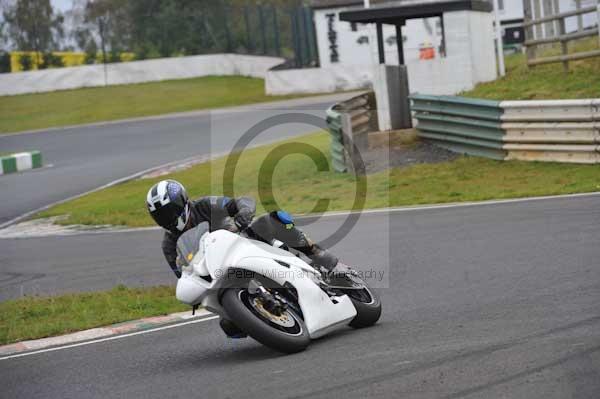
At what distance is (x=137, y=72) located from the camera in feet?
157

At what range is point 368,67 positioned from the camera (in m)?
40.1

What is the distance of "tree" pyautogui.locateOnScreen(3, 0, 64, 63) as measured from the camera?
59750mm

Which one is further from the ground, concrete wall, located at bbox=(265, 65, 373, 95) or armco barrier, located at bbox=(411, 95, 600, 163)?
concrete wall, located at bbox=(265, 65, 373, 95)

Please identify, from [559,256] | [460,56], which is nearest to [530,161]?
[460,56]

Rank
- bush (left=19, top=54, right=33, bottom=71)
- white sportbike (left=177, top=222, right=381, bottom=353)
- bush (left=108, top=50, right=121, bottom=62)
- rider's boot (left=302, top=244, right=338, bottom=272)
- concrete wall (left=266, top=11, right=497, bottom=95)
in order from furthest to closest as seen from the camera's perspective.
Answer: bush (left=108, top=50, right=121, bottom=62) < bush (left=19, top=54, right=33, bottom=71) < concrete wall (left=266, top=11, right=497, bottom=95) < rider's boot (left=302, top=244, right=338, bottom=272) < white sportbike (left=177, top=222, right=381, bottom=353)

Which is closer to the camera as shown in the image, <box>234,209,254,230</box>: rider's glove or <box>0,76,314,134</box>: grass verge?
<box>234,209,254,230</box>: rider's glove

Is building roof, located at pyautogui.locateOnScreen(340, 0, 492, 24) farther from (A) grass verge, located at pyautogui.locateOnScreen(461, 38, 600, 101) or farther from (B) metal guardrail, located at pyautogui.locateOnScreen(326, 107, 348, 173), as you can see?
(B) metal guardrail, located at pyautogui.locateOnScreen(326, 107, 348, 173)

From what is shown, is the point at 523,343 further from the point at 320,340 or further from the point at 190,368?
the point at 190,368

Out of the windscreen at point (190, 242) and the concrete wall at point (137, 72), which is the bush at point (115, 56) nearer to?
the concrete wall at point (137, 72)

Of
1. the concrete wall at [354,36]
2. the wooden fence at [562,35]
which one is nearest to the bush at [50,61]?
the concrete wall at [354,36]

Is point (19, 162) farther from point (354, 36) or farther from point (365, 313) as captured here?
point (354, 36)

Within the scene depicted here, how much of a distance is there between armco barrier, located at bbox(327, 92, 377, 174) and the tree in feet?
128

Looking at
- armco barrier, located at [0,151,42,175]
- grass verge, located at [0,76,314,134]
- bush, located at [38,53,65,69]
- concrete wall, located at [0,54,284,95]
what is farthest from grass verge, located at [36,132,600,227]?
bush, located at [38,53,65,69]

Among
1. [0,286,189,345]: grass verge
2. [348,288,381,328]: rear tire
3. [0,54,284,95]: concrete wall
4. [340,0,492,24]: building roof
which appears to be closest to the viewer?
[348,288,381,328]: rear tire
